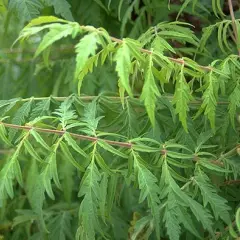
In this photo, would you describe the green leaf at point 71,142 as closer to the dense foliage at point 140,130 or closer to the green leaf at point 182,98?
the dense foliage at point 140,130

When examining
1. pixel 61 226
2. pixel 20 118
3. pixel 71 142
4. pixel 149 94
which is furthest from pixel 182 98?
pixel 61 226

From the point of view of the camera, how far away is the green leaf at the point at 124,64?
0.87 m

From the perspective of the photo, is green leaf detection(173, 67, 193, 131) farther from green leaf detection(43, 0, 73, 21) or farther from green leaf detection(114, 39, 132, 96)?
green leaf detection(43, 0, 73, 21)

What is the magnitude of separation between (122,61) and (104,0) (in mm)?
968

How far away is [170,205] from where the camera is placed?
1.06 meters

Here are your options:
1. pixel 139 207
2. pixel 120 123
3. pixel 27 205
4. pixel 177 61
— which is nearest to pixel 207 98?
pixel 177 61

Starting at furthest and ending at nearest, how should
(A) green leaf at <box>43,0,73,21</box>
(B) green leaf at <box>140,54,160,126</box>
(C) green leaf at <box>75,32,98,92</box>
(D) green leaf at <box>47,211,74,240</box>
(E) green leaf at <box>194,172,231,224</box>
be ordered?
(D) green leaf at <box>47,211,74,240</box> → (A) green leaf at <box>43,0,73,21</box> → (E) green leaf at <box>194,172,231,224</box> → (B) green leaf at <box>140,54,160,126</box> → (C) green leaf at <box>75,32,98,92</box>

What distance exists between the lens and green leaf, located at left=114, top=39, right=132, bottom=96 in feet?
2.85

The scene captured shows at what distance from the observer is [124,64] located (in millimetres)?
882

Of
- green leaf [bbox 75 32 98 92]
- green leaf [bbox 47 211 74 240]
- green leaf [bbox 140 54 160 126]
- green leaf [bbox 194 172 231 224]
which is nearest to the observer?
green leaf [bbox 75 32 98 92]

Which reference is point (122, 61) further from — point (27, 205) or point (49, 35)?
point (27, 205)

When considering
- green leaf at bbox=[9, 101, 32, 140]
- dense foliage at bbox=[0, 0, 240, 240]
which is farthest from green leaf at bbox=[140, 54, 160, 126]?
green leaf at bbox=[9, 101, 32, 140]

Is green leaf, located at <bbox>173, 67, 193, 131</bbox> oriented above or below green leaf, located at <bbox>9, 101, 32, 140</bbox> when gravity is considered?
above

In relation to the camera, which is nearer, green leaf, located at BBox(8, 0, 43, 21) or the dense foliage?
the dense foliage
